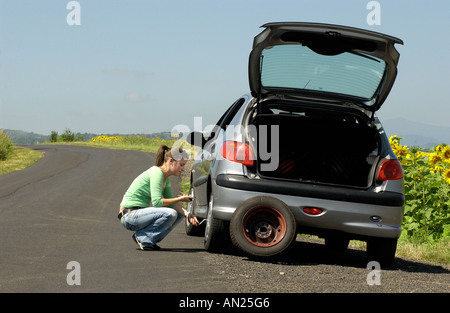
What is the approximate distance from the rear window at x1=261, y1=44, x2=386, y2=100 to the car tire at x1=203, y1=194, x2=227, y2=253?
1532mm

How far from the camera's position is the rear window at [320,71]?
780cm

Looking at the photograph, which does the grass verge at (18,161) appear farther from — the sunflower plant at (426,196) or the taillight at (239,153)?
the taillight at (239,153)

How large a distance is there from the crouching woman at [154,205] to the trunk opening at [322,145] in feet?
3.80

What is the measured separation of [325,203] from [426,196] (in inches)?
186

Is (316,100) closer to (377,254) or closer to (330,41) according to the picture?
(330,41)

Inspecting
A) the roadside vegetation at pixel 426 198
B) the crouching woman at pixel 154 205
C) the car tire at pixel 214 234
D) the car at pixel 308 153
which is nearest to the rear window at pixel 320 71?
the car at pixel 308 153

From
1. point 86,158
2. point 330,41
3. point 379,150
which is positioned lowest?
point 86,158

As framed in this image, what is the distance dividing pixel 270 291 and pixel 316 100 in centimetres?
299

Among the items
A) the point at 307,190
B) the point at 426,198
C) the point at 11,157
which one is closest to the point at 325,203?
the point at 307,190

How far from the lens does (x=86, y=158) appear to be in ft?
106

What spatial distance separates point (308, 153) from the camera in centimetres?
825

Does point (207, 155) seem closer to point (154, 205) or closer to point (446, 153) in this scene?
point (154, 205)
